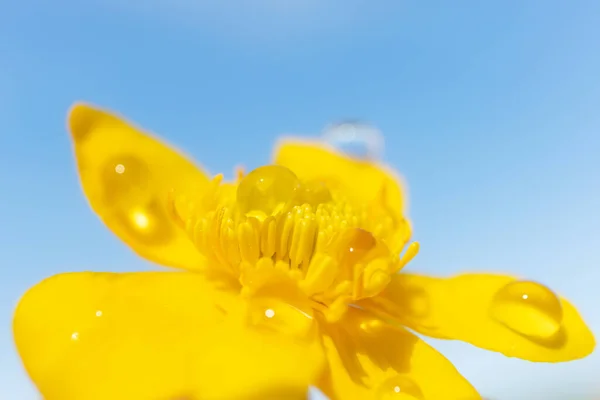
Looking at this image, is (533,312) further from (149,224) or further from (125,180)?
(125,180)

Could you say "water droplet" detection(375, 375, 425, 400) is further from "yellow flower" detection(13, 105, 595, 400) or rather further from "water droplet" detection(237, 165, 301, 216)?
"water droplet" detection(237, 165, 301, 216)

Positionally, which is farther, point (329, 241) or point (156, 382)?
point (329, 241)

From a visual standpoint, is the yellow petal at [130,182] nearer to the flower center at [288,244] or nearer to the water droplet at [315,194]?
the flower center at [288,244]

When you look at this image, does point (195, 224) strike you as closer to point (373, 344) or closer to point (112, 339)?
point (112, 339)

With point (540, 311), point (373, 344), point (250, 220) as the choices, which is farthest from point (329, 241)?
point (540, 311)

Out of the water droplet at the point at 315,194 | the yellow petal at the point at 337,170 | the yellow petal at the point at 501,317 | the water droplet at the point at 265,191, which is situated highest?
the yellow petal at the point at 337,170

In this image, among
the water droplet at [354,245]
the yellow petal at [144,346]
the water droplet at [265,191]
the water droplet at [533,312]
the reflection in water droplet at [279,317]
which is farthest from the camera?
the water droplet at [533,312]

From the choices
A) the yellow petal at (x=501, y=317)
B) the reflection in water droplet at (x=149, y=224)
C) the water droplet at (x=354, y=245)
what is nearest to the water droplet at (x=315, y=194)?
the water droplet at (x=354, y=245)
